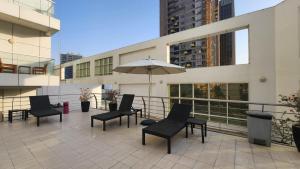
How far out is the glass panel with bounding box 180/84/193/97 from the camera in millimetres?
11250

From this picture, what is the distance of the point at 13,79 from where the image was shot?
7203 mm

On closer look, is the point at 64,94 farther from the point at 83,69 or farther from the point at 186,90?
the point at 83,69

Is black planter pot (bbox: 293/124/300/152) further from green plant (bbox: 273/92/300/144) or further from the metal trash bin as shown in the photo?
the metal trash bin

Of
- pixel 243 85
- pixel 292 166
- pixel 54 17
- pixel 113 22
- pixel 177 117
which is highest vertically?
pixel 113 22

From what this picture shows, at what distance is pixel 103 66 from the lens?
18.2 m

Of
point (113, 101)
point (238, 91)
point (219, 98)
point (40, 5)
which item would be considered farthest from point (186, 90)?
point (40, 5)

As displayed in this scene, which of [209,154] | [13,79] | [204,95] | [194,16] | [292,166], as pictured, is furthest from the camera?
[194,16]

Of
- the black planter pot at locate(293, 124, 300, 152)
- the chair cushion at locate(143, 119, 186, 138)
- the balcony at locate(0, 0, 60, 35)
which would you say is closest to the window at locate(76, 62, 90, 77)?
the balcony at locate(0, 0, 60, 35)

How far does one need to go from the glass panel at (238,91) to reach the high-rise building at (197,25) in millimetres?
29910

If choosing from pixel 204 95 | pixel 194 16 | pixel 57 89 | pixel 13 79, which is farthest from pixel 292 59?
pixel 194 16

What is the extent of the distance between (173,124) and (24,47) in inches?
370

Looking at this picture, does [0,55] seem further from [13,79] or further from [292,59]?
[292,59]

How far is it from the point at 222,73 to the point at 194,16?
145 ft

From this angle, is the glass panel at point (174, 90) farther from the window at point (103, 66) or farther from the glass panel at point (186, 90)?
the window at point (103, 66)
